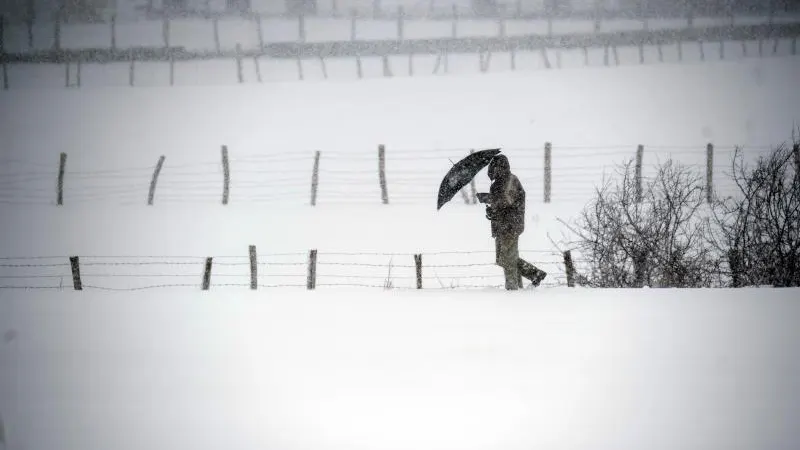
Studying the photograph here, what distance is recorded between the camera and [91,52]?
3691 cm

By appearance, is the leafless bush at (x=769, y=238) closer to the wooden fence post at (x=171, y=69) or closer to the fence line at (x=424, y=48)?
the fence line at (x=424, y=48)

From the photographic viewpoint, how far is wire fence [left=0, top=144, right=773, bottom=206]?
18453 millimetres

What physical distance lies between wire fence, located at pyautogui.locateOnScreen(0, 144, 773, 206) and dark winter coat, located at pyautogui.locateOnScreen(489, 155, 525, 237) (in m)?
8.73

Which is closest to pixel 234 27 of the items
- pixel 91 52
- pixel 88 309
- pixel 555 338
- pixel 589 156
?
pixel 91 52

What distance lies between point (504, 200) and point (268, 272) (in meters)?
5.63

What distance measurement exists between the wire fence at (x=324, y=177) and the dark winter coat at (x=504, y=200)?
873cm

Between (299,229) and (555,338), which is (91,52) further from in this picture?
(555,338)

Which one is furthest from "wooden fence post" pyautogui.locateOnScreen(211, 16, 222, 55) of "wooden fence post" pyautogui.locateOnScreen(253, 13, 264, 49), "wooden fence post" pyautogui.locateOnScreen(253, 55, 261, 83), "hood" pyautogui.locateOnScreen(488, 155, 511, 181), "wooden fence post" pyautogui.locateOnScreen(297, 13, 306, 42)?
"hood" pyautogui.locateOnScreen(488, 155, 511, 181)

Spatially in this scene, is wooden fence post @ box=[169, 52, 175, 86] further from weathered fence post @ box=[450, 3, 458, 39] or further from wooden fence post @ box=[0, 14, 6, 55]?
weathered fence post @ box=[450, 3, 458, 39]

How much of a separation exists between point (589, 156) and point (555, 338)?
16764mm

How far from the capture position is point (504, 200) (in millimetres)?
8805

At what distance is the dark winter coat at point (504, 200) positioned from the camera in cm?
884

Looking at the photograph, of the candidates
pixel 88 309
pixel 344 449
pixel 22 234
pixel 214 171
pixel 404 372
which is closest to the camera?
pixel 344 449

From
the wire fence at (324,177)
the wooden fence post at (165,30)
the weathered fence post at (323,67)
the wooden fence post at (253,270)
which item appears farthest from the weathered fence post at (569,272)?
the wooden fence post at (165,30)
